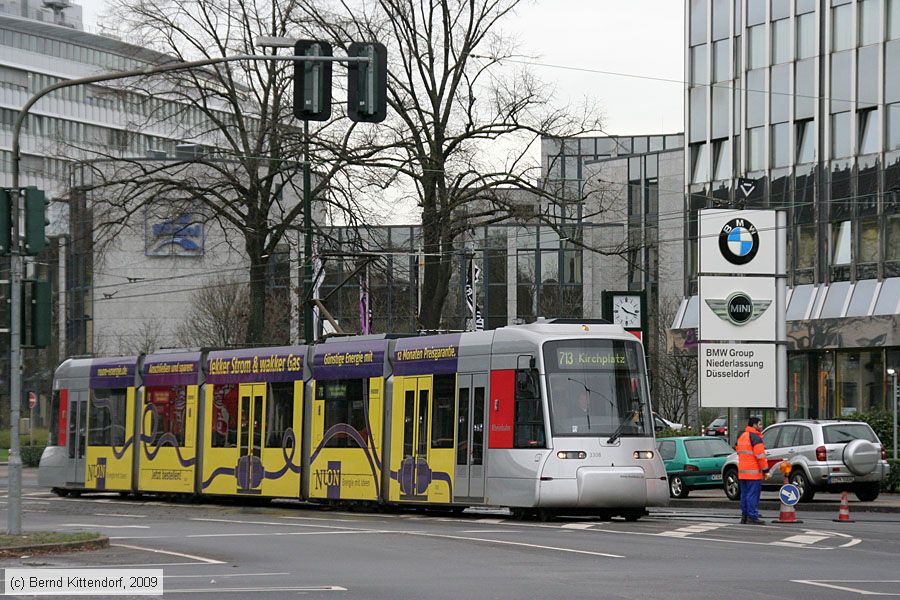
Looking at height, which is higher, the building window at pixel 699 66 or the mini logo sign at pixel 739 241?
the building window at pixel 699 66

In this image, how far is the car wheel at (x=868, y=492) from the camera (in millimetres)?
30219

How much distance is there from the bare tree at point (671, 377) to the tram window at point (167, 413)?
29600 millimetres

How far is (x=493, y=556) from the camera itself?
17.5 metres

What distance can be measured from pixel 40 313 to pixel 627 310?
18.6 m

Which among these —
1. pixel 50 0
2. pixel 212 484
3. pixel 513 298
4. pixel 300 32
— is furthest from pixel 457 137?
pixel 50 0

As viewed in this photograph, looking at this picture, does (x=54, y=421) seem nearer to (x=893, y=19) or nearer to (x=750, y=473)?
(x=750, y=473)

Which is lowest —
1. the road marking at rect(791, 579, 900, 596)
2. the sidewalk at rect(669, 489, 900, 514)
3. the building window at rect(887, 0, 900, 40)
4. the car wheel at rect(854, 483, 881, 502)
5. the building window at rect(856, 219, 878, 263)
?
the sidewalk at rect(669, 489, 900, 514)

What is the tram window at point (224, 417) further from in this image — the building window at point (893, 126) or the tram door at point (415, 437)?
the building window at point (893, 126)

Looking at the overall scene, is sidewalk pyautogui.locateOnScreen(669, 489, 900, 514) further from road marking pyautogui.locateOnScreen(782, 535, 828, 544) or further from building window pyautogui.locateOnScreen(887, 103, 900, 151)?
building window pyautogui.locateOnScreen(887, 103, 900, 151)

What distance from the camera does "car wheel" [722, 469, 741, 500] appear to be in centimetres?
3312

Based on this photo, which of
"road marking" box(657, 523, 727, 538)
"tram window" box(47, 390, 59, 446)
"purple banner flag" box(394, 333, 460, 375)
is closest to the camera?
"road marking" box(657, 523, 727, 538)

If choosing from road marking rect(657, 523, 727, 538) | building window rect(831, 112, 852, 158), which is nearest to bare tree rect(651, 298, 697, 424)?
building window rect(831, 112, 852, 158)

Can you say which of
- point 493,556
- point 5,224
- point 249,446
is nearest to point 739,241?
point 249,446

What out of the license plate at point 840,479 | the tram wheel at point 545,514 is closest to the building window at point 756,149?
the license plate at point 840,479
